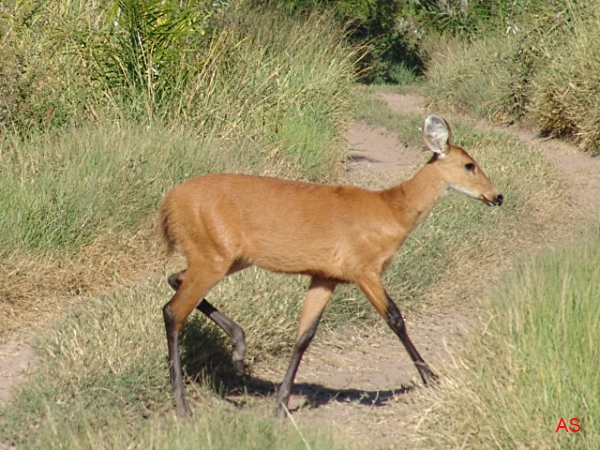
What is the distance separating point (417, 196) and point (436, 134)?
0.39 m

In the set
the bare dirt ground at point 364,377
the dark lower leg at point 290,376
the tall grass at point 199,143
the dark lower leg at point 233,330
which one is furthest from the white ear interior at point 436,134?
the tall grass at point 199,143

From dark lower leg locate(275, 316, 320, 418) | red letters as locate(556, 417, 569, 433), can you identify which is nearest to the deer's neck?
dark lower leg locate(275, 316, 320, 418)

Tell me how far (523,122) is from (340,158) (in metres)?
4.39

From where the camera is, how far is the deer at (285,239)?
5566mm

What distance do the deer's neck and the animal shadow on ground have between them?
107 centimetres

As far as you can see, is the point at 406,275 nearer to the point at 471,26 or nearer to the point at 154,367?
the point at 154,367

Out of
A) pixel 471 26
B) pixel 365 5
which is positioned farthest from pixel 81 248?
pixel 471 26

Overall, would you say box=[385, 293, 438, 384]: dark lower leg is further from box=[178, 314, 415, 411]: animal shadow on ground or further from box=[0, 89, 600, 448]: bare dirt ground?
box=[178, 314, 415, 411]: animal shadow on ground

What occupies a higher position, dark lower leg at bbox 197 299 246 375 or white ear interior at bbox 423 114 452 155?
white ear interior at bbox 423 114 452 155

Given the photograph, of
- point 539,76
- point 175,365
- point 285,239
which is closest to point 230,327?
point 175,365

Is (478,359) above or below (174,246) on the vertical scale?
above

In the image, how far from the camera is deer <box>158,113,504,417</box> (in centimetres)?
557

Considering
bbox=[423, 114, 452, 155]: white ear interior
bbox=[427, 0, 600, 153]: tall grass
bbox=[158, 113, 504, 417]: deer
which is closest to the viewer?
bbox=[158, 113, 504, 417]: deer

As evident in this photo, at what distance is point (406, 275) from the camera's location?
787cm
